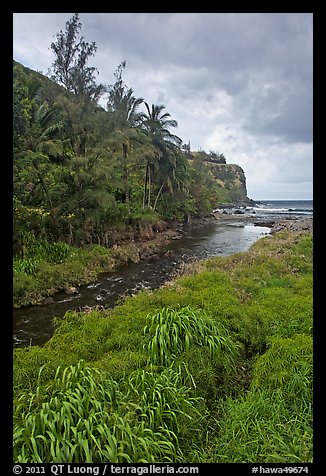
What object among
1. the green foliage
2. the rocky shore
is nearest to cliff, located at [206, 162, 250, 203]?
the rocky shore

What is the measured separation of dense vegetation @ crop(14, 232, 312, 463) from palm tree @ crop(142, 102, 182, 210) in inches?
678

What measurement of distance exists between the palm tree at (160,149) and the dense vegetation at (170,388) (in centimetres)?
1722

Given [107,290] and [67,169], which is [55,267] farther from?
[67,169]

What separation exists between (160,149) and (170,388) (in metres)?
21.3

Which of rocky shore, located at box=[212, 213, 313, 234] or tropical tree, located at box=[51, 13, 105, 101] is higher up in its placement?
tropical tree, located at box=[51, 13, 105, 101]

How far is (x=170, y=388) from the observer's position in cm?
327

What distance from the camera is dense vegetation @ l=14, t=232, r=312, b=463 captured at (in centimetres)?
251

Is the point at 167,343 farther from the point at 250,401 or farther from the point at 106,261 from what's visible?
the point at 106,261

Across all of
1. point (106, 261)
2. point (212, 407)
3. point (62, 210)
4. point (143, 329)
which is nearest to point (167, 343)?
point (143, 329)

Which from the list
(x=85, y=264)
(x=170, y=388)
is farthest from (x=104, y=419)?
(x=85, y=264)

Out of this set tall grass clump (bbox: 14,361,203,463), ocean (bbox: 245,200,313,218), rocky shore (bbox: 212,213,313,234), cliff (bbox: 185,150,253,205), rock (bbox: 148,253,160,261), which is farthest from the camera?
cliff (bbox: 185,150,253,205)

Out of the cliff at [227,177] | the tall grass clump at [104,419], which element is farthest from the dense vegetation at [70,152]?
the cliff at [227,177]

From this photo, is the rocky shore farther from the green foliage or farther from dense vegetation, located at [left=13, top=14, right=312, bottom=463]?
the green foliage

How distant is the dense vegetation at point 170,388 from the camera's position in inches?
98.8
